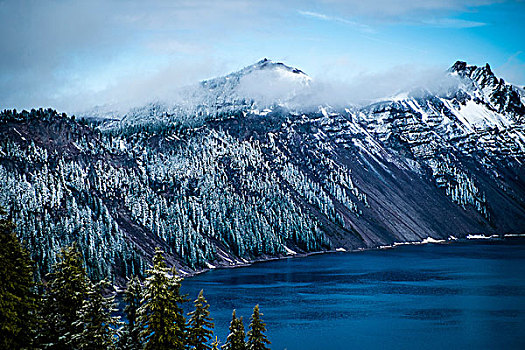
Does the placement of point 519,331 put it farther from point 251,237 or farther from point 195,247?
point 251,237

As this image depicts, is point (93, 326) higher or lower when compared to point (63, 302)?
lower

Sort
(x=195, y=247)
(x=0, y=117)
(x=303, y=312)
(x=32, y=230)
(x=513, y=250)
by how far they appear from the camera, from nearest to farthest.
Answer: (x=303, y=312), (x=32, y=230), (x=195, y=247), (x=0, y=117), (x=513, y=250)

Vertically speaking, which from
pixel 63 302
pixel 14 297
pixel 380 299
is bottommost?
pixel 380 299

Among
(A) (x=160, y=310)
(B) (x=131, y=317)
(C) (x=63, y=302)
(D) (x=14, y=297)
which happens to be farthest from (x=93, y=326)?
(A) (x=160, y=310)

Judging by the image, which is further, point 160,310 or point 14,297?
point 14,297

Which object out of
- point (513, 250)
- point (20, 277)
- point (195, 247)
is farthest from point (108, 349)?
point (513, 250)

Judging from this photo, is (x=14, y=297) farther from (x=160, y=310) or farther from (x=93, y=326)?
(x=160, y=310)

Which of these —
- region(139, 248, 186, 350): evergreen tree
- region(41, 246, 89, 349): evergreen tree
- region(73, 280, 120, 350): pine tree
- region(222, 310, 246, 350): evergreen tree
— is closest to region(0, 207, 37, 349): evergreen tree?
region(41, 246, 89, 349): evergreen tree
